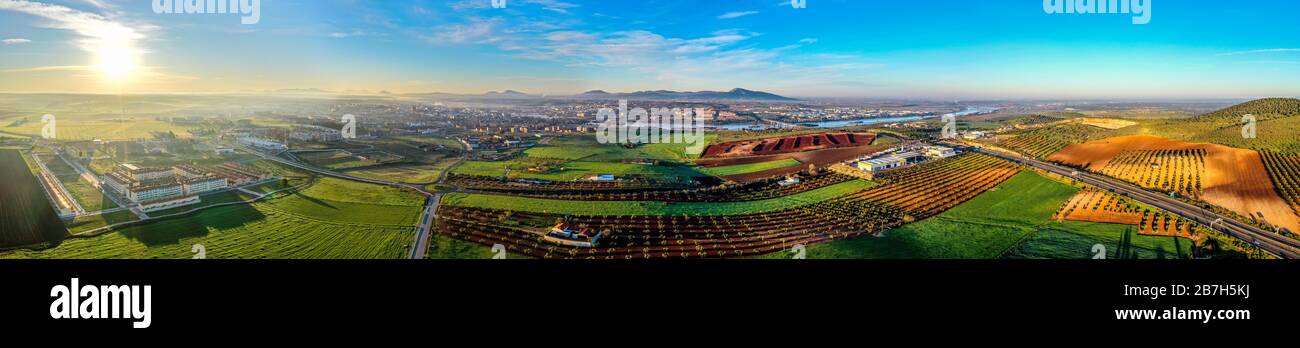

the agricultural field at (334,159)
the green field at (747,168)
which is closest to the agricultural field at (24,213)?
the agricultural field at (334,159)

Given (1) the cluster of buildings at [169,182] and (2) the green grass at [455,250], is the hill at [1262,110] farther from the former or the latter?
(1) the cluster of buildings at [169,182]

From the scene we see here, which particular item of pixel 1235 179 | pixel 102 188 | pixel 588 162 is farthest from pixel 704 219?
pixel 102 188

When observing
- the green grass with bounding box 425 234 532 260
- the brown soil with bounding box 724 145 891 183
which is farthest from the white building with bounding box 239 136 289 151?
the brown soil with bounding box 724 145 891 183
